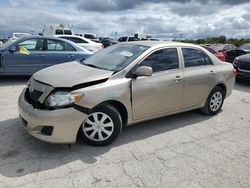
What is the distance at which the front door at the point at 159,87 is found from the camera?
3.82 metres

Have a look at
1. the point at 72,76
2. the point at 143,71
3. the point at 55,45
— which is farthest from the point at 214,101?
the point at 55,45

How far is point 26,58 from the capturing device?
24.4ft

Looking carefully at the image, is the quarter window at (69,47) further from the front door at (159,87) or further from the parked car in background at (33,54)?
the front door at (159,87)

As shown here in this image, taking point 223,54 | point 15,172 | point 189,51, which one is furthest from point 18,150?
point 223,54

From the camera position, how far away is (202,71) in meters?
4.76

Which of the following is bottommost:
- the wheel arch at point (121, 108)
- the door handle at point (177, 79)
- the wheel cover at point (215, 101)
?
the wheel cover at point (215, 101)

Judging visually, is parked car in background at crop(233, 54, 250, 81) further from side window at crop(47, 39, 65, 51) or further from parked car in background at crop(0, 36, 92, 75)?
side window at crop(47, 39, 65, 51)

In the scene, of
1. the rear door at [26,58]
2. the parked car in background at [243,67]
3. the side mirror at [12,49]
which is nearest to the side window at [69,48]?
the rear door at [26,58]

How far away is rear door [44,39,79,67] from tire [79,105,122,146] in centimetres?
485

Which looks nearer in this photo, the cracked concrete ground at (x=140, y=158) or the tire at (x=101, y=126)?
the cracked concrete ground at (x=140, y=158)

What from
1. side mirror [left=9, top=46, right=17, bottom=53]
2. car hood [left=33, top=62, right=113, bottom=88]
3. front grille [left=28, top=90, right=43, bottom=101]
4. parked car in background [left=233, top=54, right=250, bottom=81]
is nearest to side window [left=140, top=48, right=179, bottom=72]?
car hood [left=33, top=62, right=113, bottom=88]

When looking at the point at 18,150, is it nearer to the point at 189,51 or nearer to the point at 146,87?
the point at 146,87

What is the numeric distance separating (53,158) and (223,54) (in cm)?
1112

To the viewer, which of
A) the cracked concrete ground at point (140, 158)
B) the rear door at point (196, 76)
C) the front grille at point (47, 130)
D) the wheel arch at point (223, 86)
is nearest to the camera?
the cracked concrete ground at point (140, 158)
